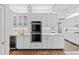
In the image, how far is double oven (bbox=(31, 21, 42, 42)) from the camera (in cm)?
576

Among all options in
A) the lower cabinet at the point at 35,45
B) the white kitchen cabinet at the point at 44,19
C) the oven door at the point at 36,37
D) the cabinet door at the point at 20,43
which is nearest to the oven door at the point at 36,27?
the oven door at the point at 36,37

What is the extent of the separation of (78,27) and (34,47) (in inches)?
204

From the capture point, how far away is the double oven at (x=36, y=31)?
5.76 metres

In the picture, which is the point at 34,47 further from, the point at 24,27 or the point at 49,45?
the point at 24,27

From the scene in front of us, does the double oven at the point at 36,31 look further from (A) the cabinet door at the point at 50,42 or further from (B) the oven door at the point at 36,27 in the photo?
(A) the cabinet door at the point at 50,42

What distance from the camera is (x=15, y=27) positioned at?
6227 mm

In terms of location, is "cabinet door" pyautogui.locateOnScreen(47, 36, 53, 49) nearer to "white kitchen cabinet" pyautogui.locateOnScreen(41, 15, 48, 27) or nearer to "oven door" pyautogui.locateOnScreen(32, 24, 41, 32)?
"oven door" pyautogui.locateOnScreen(32, 24, 41, 32)

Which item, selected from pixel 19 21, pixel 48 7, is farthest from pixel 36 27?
pixel 48 7

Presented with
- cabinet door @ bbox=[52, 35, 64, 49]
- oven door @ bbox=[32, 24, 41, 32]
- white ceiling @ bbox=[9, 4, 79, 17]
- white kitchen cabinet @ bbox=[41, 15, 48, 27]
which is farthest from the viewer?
white ceiling @ bbox=[9, 4, 79, 17]

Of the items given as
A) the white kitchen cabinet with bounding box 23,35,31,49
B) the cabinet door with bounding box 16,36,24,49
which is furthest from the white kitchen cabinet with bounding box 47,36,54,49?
the cabinet door with bounding box 16,36,24,49

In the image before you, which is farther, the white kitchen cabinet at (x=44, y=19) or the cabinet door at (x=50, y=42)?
the white kitchen cabinet at (x=44, y=19)
